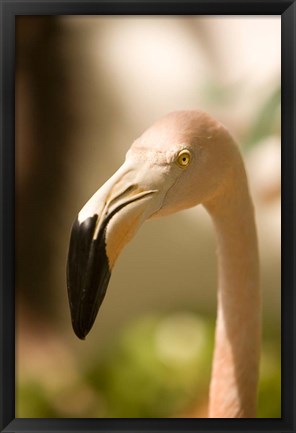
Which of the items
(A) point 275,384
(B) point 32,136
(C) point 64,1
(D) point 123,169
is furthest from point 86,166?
(A) point 275,384

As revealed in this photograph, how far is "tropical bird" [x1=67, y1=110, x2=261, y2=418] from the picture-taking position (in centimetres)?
120

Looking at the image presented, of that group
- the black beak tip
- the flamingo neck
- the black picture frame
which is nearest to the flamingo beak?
the black beak tip

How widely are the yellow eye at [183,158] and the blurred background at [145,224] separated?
0.24m

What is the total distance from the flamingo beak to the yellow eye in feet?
0.24

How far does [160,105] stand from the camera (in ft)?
4.72

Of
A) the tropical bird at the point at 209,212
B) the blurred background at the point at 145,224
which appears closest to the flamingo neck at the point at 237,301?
the tropical bird at the point at 209,212

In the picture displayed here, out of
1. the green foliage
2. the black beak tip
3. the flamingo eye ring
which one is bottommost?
the green foliage

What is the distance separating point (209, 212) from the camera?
4.40ft

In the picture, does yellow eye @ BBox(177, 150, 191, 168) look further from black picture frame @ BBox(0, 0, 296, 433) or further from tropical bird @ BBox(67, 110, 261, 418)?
black picture frame @ BBox(0, 0, 296, 433)

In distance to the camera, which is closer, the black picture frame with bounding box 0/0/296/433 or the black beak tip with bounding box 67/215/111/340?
the black beak tip with bounding box 67/215/111/340

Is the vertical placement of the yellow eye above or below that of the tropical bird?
above

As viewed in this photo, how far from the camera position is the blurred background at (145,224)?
56.7 inches

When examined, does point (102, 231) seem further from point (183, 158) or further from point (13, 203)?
point (13, 203)

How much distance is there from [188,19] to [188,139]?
1.21ft
